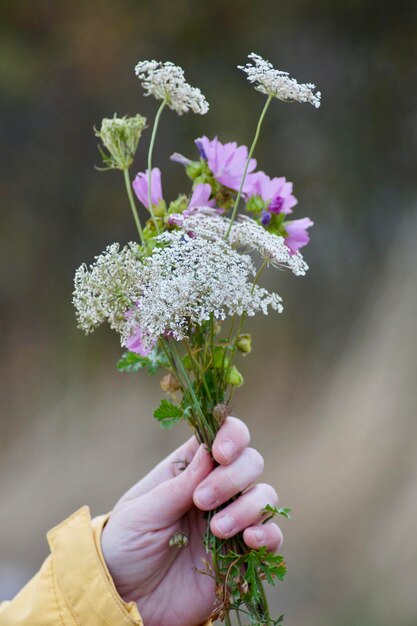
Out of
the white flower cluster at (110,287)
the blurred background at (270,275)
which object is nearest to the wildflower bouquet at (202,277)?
the white flower cluster at (110,287)

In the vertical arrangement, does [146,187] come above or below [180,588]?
above

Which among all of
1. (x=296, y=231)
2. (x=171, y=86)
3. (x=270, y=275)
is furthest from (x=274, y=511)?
(x=270, y=275)

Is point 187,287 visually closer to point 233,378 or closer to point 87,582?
point 233,378

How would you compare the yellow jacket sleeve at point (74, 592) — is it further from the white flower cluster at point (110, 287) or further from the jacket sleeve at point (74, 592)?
the white flower cluster at point (110, 287)

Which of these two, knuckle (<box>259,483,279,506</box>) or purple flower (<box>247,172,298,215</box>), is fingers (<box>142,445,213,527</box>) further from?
purple flower (<box>247,172,298,215</box>)

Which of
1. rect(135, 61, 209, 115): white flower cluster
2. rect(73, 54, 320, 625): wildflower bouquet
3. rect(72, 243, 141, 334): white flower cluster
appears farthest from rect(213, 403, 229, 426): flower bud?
rect(135, 61, 209, 115): white flower cluster
